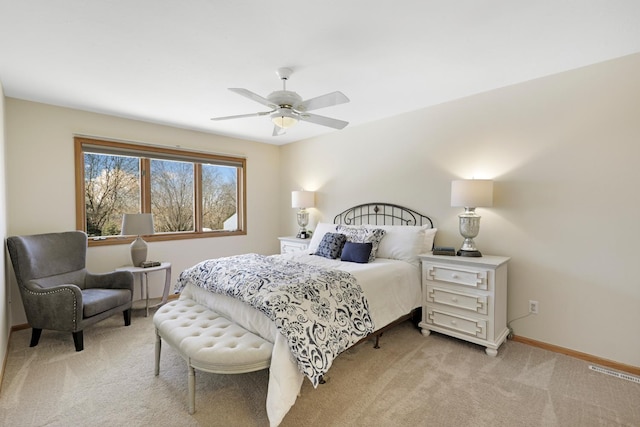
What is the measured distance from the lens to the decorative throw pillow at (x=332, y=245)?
11.2ft

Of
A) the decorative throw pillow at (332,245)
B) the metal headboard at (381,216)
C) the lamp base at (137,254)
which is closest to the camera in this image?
the decorative throw pillow at (332,245)

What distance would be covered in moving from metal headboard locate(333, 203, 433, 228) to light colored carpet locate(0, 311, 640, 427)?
152 centimetres

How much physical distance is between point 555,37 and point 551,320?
2.39 meters

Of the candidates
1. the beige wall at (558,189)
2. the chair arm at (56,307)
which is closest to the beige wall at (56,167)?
the chair arm at (56,307)

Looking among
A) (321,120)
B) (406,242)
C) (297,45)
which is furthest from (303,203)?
(297,45)

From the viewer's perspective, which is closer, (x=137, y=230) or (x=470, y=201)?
(x=470, y=201)

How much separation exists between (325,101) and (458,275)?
202cm

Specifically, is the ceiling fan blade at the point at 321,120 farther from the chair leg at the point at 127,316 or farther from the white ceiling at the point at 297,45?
the chair leg at the point at 127,316

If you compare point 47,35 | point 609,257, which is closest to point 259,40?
point 47,35

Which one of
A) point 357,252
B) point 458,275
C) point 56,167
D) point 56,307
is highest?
point 56,167

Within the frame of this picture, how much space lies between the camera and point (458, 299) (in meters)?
2.85

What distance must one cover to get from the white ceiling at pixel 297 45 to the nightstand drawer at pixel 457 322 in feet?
7.41

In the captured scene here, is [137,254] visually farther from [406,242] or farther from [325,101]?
[406,242]

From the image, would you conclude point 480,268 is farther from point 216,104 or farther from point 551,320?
point 216,104
